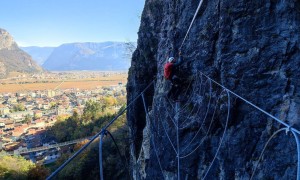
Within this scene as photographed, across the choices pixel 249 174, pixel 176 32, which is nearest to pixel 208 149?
pixel 249 174

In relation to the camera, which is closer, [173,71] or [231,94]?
[231,94]

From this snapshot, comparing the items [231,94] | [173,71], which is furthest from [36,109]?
[231,94]

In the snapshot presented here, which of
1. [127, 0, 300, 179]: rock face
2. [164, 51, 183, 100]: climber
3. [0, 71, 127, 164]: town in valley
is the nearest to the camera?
[127, 0, 300, 179]: rock face

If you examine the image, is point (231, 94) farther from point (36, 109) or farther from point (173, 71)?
point (36, 109)

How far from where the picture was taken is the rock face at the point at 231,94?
4.19 metres

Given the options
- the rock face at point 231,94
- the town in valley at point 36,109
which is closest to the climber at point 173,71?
the rock face at point 231,94

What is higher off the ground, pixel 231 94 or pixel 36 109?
pixel 231 94

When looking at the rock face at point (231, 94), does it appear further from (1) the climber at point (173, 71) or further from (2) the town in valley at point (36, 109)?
(2) the town in valley at point (36, 109)

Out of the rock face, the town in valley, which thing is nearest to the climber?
the rock face

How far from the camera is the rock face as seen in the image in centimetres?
419

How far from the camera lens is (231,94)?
17.6 ft

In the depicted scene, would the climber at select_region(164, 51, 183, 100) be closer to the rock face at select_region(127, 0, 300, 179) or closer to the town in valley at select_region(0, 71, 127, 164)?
the rock face at select_region(127, 0, 300, 179)

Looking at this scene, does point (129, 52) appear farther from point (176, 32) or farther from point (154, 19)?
point (176, 32)

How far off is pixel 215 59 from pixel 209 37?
0.55 metres
